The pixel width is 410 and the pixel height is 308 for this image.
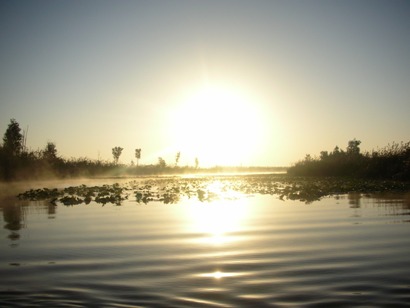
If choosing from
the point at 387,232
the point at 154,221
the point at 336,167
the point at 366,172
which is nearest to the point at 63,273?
the point at 154,221

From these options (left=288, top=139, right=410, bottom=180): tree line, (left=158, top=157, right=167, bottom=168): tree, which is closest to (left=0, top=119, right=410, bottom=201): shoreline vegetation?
(left=288, top=139, right=410, bottom=180): tree line

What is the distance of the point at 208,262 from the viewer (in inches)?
175

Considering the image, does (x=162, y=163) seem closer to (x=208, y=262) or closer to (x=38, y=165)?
(x=38, y=165)

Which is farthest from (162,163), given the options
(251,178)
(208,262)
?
(208,262)

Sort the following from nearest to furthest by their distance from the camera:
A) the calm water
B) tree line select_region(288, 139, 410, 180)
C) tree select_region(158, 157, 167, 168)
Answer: the calm water, tree line select_region(288, 139, 410, 180), tree select_region(158, 157, 167, 168)

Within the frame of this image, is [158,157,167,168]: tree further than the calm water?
Yes

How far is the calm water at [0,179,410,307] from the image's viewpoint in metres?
3.12

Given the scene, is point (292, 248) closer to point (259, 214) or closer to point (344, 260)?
point (344, 260)

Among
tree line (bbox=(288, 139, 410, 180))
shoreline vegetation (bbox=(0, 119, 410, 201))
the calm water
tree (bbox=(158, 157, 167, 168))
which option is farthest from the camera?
tree (bbox=(158, 157, 167, 168))

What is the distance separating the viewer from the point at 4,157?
28469 millimetres

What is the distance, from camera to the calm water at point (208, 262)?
10.3 ft

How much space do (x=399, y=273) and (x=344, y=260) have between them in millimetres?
720

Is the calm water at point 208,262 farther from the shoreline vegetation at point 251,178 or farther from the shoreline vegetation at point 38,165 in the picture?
the shoreline vegetation at point 38,165

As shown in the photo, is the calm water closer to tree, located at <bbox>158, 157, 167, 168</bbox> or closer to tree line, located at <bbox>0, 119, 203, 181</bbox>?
tree line, located at <bbox>0, 119, 203, 181</bbox>
